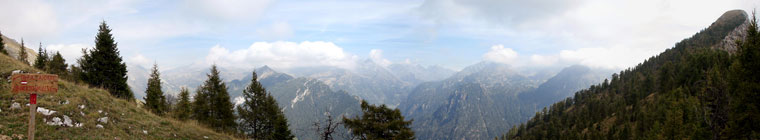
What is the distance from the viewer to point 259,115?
152 ft

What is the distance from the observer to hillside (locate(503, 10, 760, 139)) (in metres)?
22.3

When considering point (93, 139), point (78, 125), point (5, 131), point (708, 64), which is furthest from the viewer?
point (708, 64)

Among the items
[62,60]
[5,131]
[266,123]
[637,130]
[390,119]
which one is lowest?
[637,130]

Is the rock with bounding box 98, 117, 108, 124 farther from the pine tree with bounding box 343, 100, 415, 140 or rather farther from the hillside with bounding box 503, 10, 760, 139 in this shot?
the hillside with bounding box 503, 10, 760, 139

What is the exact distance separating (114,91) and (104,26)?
8.93 metres

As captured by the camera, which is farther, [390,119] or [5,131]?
[390,119]

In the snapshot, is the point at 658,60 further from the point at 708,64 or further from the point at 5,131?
the point at 5,131

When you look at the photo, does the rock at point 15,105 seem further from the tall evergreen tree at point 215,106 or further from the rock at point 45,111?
the tall evergreen tree at point 215,106

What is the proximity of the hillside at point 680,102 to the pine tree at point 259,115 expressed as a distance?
150 ft

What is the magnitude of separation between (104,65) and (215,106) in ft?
48.0

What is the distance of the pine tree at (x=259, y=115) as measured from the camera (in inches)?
1768

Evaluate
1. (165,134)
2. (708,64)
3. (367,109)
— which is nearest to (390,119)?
(367,109)

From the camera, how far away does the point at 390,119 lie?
96.3 feet

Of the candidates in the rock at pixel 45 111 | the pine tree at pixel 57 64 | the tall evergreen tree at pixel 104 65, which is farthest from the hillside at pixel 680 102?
the pine tree at pixel 57 64
